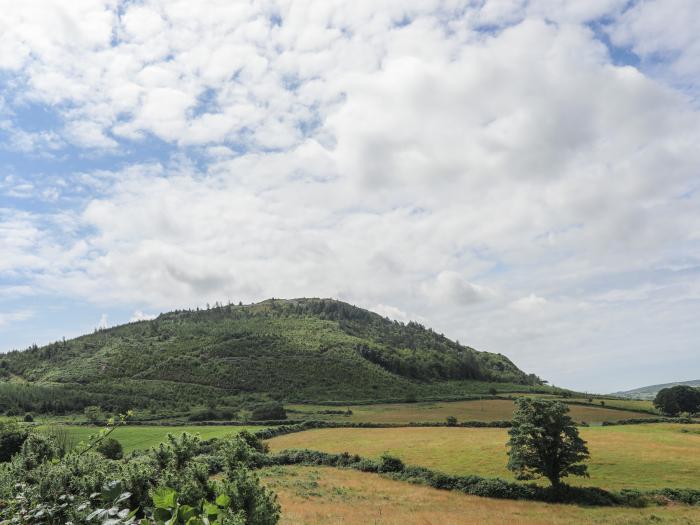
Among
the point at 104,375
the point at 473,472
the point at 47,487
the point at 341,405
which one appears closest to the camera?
the point at 47,487

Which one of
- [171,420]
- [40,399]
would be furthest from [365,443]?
[40,399]

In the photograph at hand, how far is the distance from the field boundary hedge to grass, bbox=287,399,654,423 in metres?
52.3

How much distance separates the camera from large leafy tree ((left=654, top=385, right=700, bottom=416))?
395 feet

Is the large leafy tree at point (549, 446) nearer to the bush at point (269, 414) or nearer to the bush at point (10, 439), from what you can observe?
the bush at point (10, 439)

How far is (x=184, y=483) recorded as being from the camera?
672 inches

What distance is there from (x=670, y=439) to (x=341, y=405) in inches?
3814

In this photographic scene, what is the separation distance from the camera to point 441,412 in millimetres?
130125

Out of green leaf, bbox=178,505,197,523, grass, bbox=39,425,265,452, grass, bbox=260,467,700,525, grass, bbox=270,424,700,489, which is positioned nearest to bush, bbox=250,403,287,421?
grass, bbox=39,425,265,452

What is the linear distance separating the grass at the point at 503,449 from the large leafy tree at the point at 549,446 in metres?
6.71

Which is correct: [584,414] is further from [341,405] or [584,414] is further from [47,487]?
[47,487]

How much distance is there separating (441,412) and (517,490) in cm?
8122

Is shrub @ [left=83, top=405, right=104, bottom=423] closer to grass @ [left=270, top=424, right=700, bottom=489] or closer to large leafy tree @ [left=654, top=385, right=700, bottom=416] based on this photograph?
grass @ [left=270, top=424, right=700, bottom=489]

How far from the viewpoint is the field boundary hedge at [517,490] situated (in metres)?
47.1

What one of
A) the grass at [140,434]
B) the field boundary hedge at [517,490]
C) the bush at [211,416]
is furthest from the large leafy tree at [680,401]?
the bush at [211,416]
